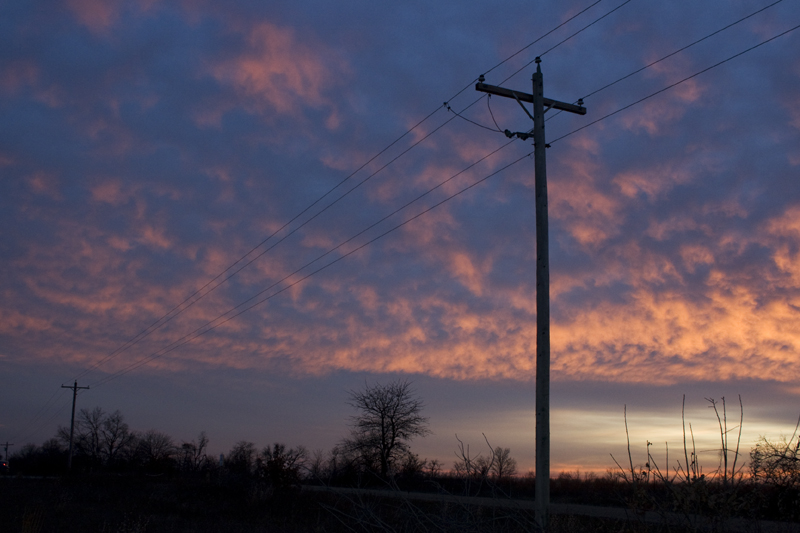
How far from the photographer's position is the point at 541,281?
11.2 meters

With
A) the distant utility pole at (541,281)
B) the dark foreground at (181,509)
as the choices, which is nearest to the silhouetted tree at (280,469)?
the dark foreground at (181,509)

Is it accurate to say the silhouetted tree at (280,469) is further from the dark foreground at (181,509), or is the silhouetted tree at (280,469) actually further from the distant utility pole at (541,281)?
the distant utility pole at (541,281)

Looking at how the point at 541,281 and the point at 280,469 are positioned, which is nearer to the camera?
the point at 541,281

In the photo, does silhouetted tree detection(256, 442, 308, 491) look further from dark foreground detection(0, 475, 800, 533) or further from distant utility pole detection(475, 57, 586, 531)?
distant utility pole detection(475, 57, 586, 531)

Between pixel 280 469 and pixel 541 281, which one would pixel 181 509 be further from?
pixel 541 281

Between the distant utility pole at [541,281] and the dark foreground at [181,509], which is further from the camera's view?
the dark foreground at [181,509]

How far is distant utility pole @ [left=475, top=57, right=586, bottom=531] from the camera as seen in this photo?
10219mm

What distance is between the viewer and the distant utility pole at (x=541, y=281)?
10219 millimetres

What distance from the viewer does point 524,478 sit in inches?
1348

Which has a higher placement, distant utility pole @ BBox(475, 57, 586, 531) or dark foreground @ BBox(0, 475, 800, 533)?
distant utility pole @ BBox(475, 57, 586, 531)

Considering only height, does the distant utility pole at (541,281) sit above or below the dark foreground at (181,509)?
above

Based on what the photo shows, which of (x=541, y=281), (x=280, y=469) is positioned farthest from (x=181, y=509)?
(x=541, y=281)

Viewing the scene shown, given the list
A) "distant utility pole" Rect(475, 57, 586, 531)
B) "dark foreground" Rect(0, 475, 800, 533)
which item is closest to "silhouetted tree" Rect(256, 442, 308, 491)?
"dark foreground" Rect(0, 475, 800, 533)

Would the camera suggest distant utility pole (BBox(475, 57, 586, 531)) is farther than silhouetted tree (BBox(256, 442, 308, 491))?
No
